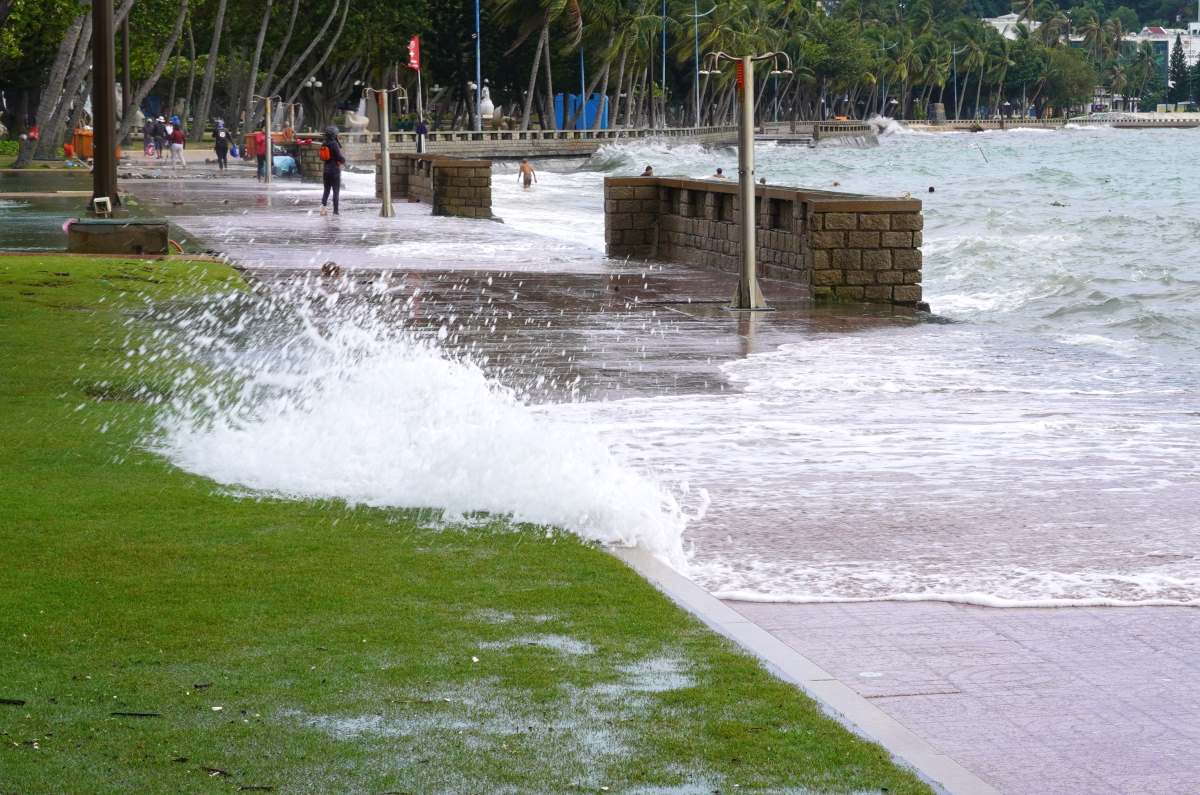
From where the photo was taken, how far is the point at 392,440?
9820mm

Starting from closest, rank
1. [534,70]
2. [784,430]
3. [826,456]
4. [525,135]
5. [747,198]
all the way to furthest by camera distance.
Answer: [826,456] < [784,430] < [747,198] < [525,135] < [534,70]

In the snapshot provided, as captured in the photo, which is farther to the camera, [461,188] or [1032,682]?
[461,188]

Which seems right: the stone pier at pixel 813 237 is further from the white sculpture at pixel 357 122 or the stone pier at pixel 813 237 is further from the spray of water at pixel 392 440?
the white sculpture at pixel 357 122

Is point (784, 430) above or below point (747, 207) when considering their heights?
below

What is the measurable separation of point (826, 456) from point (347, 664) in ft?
17.0

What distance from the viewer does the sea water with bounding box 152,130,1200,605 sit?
798 centimetres

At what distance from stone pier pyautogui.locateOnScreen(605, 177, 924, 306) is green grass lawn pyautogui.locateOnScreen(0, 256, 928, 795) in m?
11.6

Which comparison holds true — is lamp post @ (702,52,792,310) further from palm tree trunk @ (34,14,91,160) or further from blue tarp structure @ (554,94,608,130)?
blue tarp structure @ (554,94,608,130)

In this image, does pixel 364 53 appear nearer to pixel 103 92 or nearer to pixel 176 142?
pixel 176 142

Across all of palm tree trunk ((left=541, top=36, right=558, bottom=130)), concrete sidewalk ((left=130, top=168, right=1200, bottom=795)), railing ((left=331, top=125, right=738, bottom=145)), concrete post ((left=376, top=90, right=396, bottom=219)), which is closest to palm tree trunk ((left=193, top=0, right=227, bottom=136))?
railing ((left=331, top=125, right=738, bottom=145))

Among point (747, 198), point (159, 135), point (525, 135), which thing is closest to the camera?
point (747, 198)

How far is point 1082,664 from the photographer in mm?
6285

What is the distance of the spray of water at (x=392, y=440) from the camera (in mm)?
8516

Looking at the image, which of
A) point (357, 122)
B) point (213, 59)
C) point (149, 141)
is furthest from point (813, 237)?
point (357, 122)
